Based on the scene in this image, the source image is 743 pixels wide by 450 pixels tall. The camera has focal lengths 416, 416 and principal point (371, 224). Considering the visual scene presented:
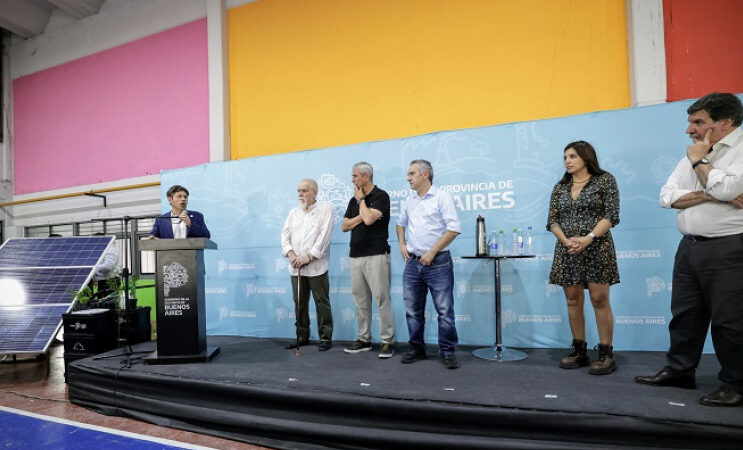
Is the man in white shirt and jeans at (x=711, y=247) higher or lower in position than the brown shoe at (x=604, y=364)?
higher

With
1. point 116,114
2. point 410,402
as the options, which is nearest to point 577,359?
point 410,402

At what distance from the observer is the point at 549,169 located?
344 centimetres

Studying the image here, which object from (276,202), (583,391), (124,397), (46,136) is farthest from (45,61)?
(583,391)

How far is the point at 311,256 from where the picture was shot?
350 cm

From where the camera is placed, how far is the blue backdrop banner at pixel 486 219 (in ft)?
10.4

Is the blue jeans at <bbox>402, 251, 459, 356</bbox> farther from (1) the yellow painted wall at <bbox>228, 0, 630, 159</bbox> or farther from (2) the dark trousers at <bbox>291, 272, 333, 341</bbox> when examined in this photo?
(1) the yellow painted wall at <bbox>228, 0, 630, 159</bbox>

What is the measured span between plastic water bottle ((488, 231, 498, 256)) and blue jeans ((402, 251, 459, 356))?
0.50m

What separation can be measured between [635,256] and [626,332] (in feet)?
1.93

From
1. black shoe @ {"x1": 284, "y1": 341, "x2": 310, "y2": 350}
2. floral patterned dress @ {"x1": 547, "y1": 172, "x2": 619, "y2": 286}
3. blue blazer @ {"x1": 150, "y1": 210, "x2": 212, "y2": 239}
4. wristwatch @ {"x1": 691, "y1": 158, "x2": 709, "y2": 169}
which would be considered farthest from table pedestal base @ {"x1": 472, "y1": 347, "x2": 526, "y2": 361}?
blue blazer @ {"x1": 150, "y1": 210, "x2": 212, "y2": 239}

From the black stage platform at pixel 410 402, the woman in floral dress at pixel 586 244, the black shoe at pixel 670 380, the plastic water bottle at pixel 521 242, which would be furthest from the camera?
the plastic water bottle at pixel 521 242

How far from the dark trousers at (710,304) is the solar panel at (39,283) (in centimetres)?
436

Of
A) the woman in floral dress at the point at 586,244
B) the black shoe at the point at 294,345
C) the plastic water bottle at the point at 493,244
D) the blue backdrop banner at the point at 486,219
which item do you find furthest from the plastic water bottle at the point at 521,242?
the black shoe at the point at 294,345

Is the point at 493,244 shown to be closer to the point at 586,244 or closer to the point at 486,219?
the point at 486,219

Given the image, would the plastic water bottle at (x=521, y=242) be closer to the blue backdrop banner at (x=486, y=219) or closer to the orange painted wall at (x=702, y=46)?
the blue backdrop banner at (x=486, y=219)
